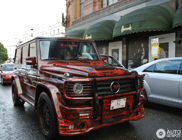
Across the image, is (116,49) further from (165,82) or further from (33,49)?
(33,49)

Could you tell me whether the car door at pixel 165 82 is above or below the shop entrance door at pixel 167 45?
below

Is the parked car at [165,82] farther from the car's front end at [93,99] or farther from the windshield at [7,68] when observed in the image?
the windshield at [7,68]

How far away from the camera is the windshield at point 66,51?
392 cm

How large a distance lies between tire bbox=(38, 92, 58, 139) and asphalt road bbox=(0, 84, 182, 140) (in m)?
0.24

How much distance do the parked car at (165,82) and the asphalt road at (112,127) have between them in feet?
1.39

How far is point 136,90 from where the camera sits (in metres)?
3.04

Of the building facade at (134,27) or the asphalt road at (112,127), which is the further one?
the building facade at (134,27)

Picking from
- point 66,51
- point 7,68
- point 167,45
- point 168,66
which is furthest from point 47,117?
point 7,68

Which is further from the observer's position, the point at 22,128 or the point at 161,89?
the point at 161,89

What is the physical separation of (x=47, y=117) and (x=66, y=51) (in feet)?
5.36

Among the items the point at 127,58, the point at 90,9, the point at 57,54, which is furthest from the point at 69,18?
the point at 57,54

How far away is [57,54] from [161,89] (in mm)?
2902

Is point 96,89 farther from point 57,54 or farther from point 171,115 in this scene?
point 171,115

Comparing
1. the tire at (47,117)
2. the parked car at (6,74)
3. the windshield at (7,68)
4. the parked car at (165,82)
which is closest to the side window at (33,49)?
the tire at (47,117)
